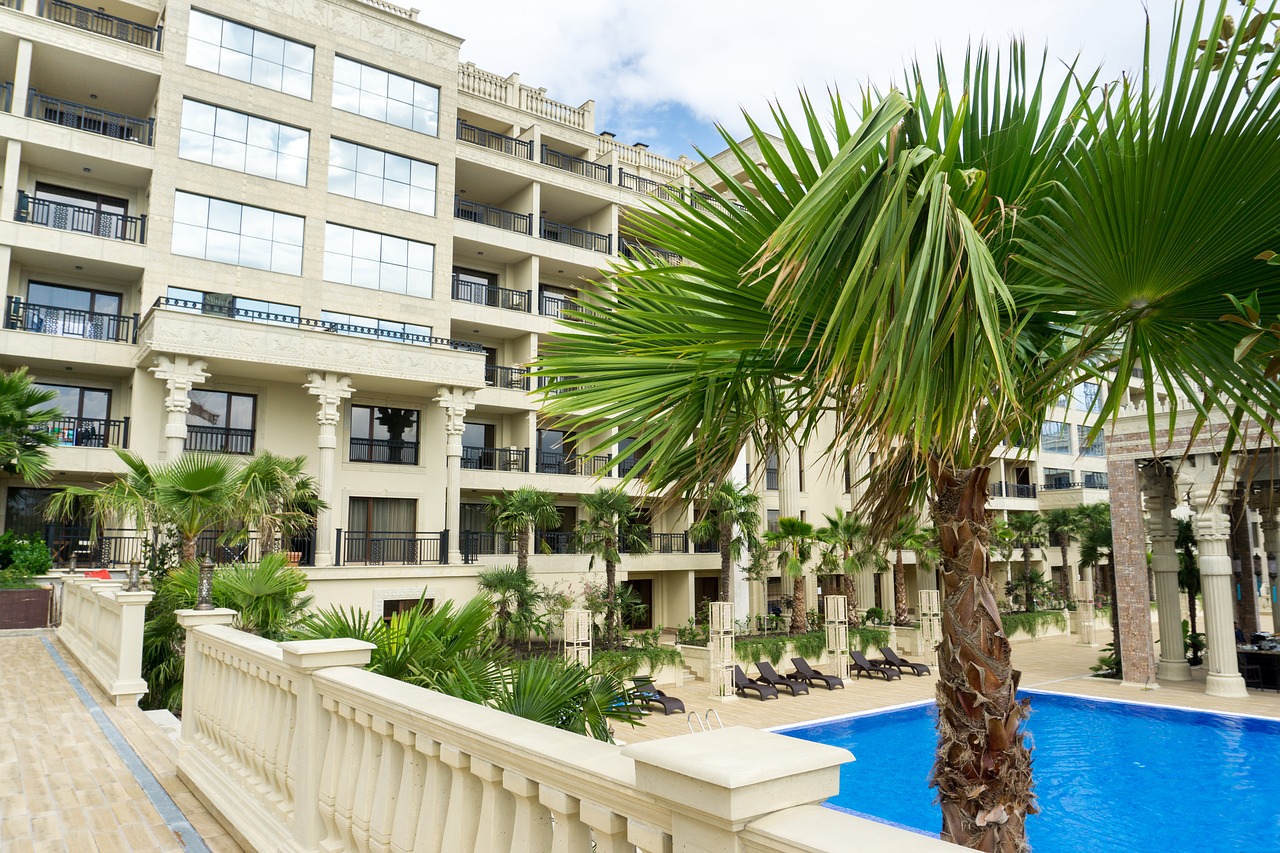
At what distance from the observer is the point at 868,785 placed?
1455 centimetres

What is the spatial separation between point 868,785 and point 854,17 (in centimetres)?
1359

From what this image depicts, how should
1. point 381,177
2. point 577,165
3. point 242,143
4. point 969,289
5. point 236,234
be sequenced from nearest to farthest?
point 969,289 → point 236,234 → point 242,143 → point 381,177 → point 577,165

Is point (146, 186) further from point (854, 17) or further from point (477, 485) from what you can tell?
point (854, 17)

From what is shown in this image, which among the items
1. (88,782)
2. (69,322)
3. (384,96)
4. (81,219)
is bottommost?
(88,782)

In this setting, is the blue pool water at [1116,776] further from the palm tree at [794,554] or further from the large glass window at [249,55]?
the large glass window at [249,55]

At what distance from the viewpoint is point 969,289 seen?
12.1 feet

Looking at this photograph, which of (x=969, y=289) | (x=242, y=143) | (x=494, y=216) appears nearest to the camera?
(x=969, y=289)

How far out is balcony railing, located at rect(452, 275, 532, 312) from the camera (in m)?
30.6

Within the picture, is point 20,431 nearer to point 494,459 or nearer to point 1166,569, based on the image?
point 494,459

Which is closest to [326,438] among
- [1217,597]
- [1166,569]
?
[1166,569]

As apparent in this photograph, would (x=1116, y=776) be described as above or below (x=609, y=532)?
below

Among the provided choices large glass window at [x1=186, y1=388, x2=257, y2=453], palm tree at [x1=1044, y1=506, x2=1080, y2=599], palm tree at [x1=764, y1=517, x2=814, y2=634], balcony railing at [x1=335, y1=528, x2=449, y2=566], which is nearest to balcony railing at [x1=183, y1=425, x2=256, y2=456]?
large glass window at [x1=186, y1=388, x2=257, y2=453]

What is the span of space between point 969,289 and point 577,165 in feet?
108

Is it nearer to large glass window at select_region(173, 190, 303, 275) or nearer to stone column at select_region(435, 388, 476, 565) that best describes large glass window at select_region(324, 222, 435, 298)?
large glass window at select_region(173, 190, 303, 275)
